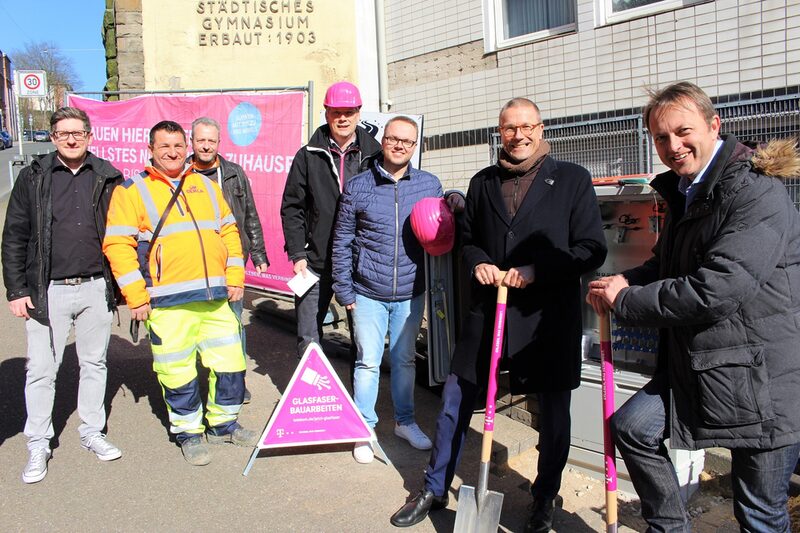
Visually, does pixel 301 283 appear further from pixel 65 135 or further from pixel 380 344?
pixel 65 135

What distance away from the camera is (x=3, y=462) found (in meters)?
4.12

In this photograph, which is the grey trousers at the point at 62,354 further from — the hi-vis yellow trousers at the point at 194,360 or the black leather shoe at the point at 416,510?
the black leather shoe at the point at 416,510

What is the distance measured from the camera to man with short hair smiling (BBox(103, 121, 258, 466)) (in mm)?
3996

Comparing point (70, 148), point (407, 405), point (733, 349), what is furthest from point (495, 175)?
point (70, 148)

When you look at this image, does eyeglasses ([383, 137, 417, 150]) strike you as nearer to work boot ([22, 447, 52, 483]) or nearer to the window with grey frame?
work boot ([22, 447, 52, 483])

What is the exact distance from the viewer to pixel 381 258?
4074 millimetres

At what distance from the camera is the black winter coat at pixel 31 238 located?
3.92 metres

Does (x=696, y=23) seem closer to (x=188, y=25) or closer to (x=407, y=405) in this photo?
(x=407, y=405)

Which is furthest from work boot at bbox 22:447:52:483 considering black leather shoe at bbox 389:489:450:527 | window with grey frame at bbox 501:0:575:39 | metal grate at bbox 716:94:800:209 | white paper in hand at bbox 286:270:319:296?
window with grey frame at bbox 501:0:575:39

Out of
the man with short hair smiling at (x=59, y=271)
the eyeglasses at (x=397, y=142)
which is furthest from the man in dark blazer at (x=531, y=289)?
the man with short hair smiling at (x=59, y=271)

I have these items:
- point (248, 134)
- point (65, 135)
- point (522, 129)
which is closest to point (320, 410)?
point (522, 129)

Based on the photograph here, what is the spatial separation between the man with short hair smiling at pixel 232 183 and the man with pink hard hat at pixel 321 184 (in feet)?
1.87

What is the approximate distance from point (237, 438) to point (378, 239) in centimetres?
157

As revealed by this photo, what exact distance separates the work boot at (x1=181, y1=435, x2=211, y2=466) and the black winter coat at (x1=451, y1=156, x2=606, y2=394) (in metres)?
1.77
